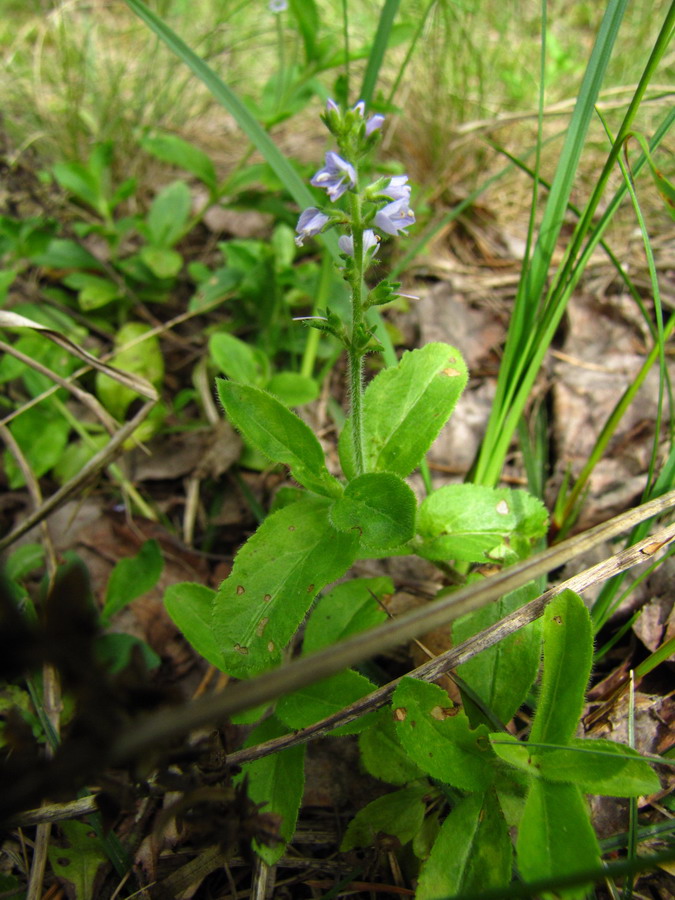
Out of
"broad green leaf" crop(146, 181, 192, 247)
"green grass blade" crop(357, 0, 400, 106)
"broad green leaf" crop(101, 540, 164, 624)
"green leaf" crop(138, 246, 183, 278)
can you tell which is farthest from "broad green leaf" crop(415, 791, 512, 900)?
"broad green leaf" crop(146, 181, 192, 247)

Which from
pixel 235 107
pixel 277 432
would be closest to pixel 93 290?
pixel 235 107

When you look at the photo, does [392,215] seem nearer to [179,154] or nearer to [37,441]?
[37,441]

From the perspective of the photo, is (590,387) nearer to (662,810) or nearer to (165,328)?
(662,810)

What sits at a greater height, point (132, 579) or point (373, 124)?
point (373, 124)

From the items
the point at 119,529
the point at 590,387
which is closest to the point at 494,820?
the point at 119,529

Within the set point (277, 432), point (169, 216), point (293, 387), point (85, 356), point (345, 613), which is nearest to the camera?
point (277, 432)

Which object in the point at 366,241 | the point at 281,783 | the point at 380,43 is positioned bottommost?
the point at 281,783

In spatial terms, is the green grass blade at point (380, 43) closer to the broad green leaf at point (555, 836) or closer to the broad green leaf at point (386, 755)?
the broad green leaf at point (386, 755)
